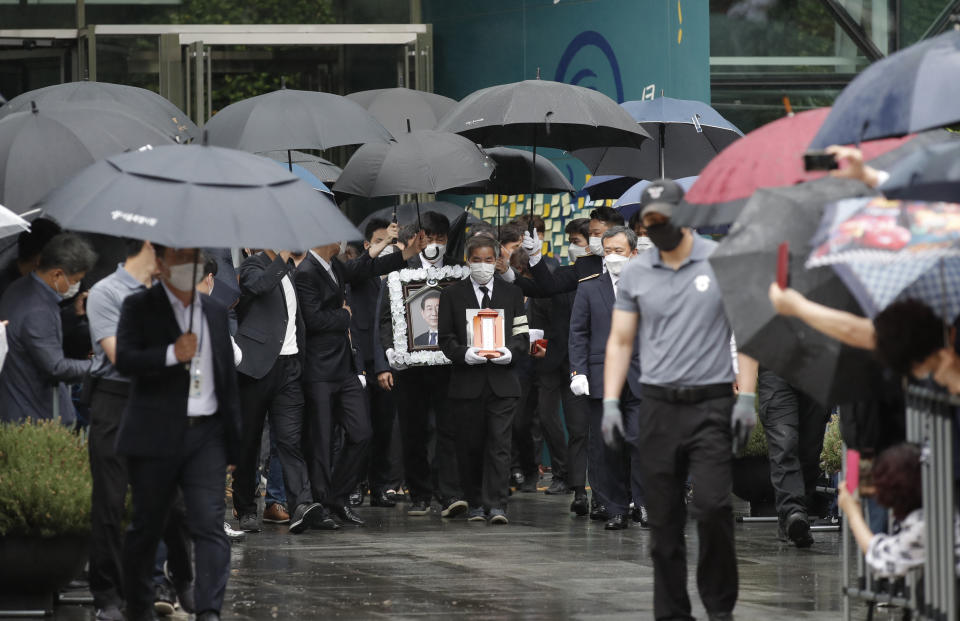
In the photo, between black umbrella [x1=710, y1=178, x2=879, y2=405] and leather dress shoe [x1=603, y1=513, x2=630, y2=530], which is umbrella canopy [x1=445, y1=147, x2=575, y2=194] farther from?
black umbrella [x1=710, y1=178, x2=879, y2=405]

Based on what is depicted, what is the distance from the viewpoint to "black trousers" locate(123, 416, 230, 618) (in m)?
7.73

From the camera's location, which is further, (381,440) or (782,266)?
(381,440)

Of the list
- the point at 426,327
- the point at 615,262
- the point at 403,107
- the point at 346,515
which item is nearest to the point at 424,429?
the point at 426,327

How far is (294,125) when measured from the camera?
40.0 ft

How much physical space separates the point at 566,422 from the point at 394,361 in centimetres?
180

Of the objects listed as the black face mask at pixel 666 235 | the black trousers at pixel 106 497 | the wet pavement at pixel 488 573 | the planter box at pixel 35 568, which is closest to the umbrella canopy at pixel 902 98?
the black face mask at pixel 666 235

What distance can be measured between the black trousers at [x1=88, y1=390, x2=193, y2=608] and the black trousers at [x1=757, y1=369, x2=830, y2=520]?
16.9 ft

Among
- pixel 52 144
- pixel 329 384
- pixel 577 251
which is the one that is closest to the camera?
pixel 52 144

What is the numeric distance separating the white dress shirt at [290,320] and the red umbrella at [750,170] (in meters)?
5.26

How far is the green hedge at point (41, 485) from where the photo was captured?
842 cm

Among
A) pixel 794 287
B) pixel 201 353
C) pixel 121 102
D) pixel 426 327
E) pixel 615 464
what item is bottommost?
pixel 615 464

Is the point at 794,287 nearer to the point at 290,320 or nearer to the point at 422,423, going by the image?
the point at 290,320

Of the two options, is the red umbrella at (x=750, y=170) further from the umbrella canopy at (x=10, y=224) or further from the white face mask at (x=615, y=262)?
the white face mask at (x=615, y=262)

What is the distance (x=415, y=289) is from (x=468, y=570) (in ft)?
12.7
